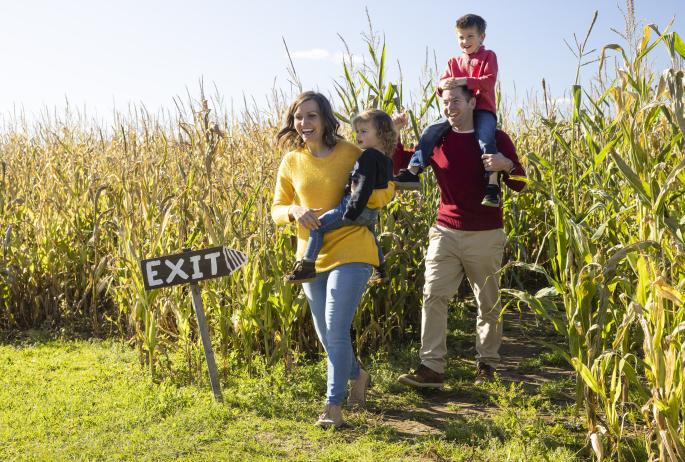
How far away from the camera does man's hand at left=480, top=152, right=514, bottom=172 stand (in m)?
4.11

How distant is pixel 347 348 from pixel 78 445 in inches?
62.3

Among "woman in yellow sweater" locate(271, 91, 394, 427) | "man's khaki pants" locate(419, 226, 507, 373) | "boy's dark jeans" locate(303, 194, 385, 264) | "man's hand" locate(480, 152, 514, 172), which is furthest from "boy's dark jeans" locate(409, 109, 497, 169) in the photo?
Result: "boy's dark jeans" locate(303, 194, 385, 264)

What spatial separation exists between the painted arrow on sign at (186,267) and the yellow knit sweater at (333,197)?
0.51 meters

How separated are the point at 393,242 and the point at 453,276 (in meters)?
0.83

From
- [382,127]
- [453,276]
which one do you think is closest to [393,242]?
[453,276]

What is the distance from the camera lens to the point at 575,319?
11.0 ft

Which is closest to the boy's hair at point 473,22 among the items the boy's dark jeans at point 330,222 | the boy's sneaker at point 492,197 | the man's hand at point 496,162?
the man's hand at point 496,162

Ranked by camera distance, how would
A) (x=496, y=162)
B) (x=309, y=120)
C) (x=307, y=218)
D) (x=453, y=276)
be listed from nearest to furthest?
1. (x=307, y=218)
2. (x=309, y=120)
3. (x=496, y=162)
4. (x=453, y=276)

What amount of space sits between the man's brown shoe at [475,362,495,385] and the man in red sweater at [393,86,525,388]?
66 millimetres

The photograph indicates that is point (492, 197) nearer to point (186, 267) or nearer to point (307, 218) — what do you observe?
point (307, 218)

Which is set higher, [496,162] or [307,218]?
[496,162]

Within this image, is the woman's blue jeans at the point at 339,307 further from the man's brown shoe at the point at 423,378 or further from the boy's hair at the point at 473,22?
the boy's hair at the point at 473,22

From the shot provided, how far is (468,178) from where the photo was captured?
4.33 meters

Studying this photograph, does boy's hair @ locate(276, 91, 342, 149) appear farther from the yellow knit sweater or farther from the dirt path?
the dirt path
